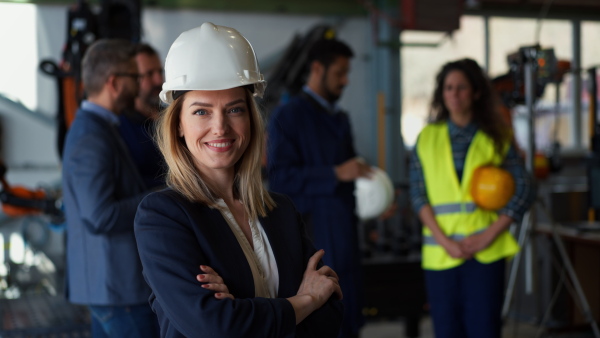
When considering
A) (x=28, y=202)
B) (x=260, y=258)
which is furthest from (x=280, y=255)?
(x=28, y=202)

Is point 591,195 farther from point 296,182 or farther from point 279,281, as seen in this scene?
point 279,281

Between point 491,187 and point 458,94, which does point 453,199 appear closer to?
point 491,187

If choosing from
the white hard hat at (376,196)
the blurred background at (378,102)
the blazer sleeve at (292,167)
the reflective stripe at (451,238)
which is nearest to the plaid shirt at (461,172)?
the reflective stripe at (451,238)

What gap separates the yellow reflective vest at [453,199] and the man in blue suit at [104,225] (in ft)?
4.73

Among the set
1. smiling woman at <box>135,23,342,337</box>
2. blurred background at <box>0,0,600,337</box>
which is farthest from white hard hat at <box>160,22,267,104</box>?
blurred background at <box>0,0,600,337</box>

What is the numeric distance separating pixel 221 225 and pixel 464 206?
1930 mm

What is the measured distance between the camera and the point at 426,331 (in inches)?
218

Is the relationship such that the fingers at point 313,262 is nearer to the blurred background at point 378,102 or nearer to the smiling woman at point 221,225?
the smiling woman at point 221,225

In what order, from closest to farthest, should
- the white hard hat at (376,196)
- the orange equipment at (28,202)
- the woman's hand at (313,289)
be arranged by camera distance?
the woman's hand at (313,289) → the white hard hat at (376,196) → the orange equipment at (28,202)

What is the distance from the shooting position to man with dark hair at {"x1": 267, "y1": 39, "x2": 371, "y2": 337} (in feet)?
11.5

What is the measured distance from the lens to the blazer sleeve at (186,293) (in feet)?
4.84

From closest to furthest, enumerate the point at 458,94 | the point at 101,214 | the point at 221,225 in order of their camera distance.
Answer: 1. the point at 221,225
2. the point at 101,214
3. the point at 458,94

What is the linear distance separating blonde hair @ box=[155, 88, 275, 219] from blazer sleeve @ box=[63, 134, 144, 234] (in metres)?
0.74

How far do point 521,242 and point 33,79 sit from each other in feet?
19.2
